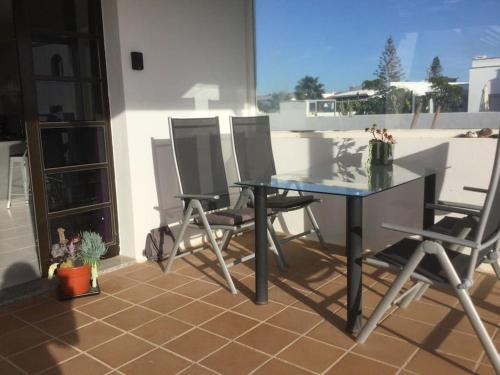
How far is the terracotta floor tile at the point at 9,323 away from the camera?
2.80 m

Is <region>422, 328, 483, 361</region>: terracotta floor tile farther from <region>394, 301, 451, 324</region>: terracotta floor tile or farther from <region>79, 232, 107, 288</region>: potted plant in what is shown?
<region>79, 232, 107, 288</region>: potted plant

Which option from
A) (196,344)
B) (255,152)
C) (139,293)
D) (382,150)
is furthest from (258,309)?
(255,152)

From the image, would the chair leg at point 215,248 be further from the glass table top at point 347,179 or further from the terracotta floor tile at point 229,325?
the glass table top at point 347,179

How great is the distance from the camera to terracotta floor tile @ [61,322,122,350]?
8.51 feet

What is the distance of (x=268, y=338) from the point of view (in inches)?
102

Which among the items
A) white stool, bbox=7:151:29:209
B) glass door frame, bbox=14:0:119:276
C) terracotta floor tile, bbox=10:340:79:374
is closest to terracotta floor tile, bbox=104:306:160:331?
terracotta floor tile, bbox=10:340:79:374

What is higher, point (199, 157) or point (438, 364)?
point (199, 157)

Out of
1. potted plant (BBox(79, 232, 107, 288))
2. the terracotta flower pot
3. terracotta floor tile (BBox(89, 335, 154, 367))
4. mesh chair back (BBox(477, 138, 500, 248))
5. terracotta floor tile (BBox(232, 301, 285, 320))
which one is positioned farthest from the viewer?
potted plant (BBox(79, 232, 107, 288))

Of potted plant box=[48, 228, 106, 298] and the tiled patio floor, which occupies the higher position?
potted plant box=[48, 228, 106, 298]

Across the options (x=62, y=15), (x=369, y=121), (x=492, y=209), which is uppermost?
(x=62, y=15)

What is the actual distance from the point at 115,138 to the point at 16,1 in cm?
124

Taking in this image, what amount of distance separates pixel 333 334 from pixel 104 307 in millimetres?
1545

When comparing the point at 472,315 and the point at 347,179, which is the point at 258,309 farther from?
the point at 472,315

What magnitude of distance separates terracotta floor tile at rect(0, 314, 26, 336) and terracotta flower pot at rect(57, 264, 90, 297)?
362 mm
